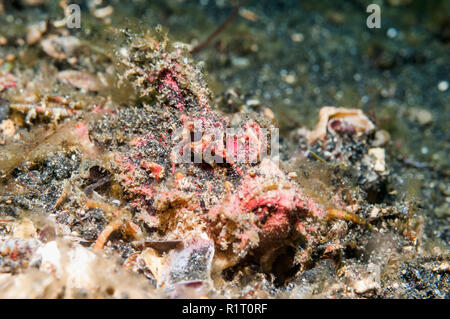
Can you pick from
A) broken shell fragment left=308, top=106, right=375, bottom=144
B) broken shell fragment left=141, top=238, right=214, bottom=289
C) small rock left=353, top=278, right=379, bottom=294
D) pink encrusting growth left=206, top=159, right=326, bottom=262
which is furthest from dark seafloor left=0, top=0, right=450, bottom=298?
pink encrusting growth left=206, top=159, right=326, bottom=262

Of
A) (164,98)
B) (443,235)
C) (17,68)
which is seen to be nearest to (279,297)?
(164,98)

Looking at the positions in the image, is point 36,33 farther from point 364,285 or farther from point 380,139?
point 364,285

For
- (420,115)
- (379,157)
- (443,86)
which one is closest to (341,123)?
(379,157)

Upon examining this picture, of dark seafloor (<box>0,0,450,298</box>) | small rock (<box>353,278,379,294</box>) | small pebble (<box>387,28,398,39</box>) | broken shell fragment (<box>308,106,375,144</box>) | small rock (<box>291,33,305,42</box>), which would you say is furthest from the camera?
small pebble (<box>387,28,398,39</box>)

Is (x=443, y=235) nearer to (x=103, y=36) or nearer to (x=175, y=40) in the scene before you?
(x=175, y=40)

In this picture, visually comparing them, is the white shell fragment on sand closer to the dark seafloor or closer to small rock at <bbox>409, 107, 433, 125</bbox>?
the dark seafloor

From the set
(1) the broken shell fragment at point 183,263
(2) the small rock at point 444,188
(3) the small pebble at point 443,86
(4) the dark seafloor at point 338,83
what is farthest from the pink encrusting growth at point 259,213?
(3) the small pebble at point 443,86
